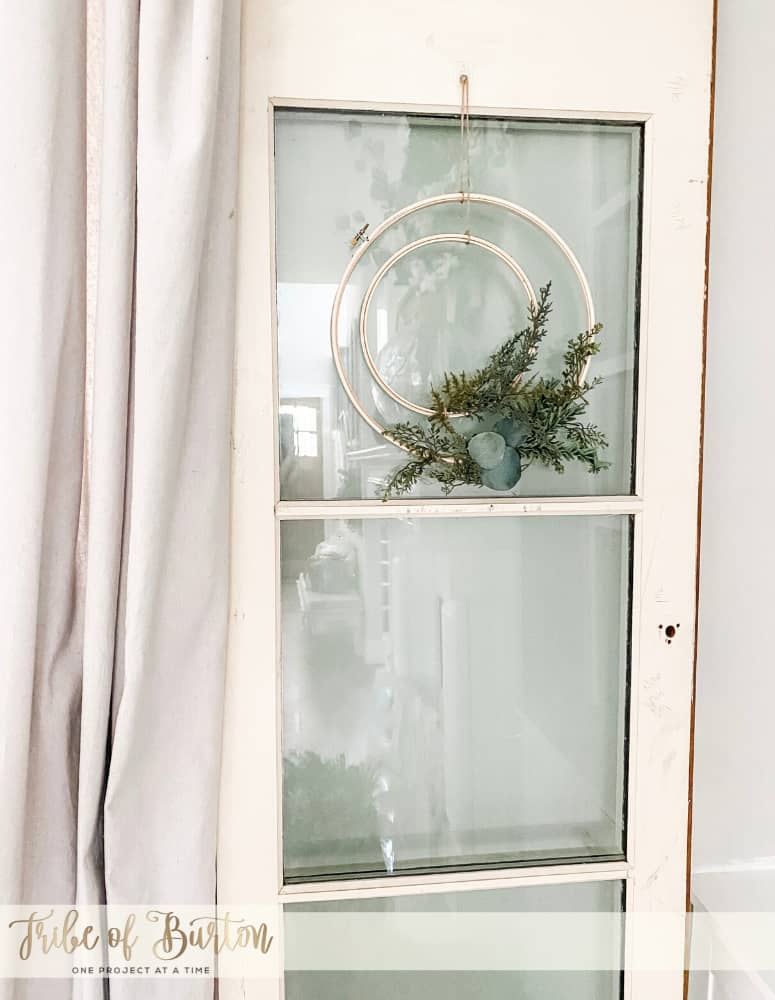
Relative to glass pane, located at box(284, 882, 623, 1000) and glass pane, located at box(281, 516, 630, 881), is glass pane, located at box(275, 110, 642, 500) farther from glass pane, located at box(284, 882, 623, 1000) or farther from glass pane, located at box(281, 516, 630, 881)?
glass pane, located at box(284, 882, 623, 1000)

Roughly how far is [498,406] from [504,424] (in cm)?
2

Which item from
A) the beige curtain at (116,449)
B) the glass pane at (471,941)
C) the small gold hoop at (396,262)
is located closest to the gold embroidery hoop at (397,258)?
the small gold hoop at (396,262)

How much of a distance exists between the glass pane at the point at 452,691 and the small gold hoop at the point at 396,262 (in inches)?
6.2

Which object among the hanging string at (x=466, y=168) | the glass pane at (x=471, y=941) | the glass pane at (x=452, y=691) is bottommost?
the glass pane at (x=471, y=941)

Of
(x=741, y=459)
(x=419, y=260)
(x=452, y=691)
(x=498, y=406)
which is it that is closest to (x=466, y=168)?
(x=419, y=260)

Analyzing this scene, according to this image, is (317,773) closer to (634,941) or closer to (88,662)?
(88,662)

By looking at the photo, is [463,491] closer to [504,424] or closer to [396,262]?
[504,424]

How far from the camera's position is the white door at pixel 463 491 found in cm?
93

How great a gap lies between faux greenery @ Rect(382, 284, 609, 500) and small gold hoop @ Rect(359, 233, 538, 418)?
24mm

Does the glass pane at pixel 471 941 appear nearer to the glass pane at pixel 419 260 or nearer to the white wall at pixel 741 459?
the white wall at pixel 741 459

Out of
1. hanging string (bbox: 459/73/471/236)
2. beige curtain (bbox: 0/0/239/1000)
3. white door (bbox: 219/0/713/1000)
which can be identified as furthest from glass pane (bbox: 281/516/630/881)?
hanging string (bbox: 459/73/471/236)

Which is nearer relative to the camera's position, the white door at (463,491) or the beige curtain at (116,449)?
the beige curtain at (116,449)

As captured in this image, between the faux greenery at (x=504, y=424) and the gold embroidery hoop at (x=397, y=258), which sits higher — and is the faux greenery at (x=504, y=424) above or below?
below

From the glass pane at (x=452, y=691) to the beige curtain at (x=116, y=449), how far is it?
0.13m
